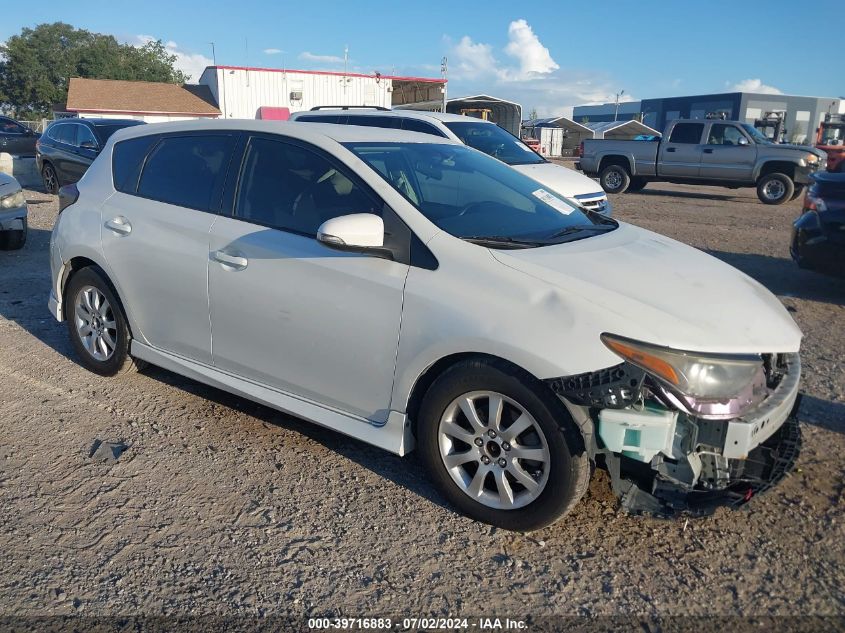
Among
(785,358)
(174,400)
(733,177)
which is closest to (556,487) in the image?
(785,358)

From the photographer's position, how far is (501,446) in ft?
10.2

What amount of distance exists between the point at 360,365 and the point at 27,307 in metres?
4.75

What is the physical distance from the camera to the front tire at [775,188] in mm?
16656

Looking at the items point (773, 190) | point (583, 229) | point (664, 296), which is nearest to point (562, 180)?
point (583, 229)

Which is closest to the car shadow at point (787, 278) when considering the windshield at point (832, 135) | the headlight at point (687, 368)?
the headlight at point (687, 368)

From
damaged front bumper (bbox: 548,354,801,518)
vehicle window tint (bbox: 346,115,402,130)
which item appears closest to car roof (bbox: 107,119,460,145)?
damaged front bumper (bbox: 548,354,801,518)

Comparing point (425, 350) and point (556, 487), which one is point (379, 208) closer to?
point (425, 350)

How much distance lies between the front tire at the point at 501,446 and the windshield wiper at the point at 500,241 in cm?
61

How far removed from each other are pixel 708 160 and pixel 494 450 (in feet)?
53.6

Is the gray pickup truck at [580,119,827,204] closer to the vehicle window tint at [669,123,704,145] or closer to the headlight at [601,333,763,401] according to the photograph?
the vehicle window tint at [669,123,704,145]

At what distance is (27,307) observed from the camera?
675 centimetres

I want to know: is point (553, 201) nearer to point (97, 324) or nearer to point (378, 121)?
point (97, 324)

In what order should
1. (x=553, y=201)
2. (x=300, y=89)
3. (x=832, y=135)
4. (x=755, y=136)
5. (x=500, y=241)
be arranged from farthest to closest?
(x=832, y=135) < (x=300, y=89) < (x=755, y=136) < (x=553, y=201) < (x=500, y=241)

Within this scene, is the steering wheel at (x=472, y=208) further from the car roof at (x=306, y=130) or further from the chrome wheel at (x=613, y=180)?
the chrome wheel at (x=613, y=180)
